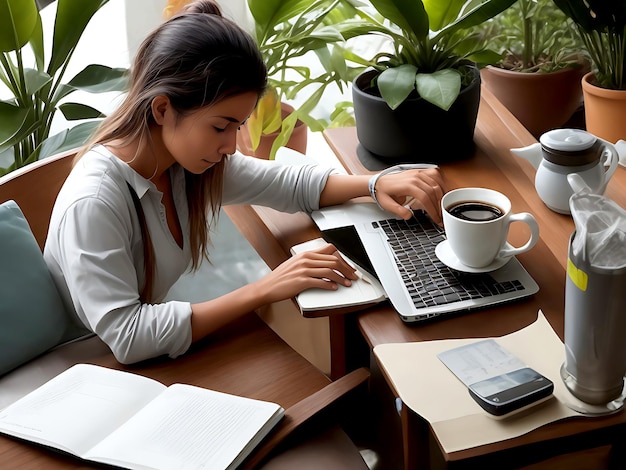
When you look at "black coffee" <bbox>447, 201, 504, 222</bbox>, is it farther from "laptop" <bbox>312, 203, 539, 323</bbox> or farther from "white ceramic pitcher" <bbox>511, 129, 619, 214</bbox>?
"white ceramic pitcher" <bbox>511, 129, 619, 214</bbox>

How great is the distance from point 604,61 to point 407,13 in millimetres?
418

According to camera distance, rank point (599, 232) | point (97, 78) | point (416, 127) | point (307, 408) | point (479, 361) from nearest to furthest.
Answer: point (599, 232) < point (479, 361) < point (307, 408) < point (416, 127) < point (97, 78)

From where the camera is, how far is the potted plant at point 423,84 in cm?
140

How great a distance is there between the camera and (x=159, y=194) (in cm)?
131

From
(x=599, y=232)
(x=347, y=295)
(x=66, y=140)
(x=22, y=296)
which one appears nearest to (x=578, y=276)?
(x=599, y=232)

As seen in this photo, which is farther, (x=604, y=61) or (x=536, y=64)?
(x=536, y=64)

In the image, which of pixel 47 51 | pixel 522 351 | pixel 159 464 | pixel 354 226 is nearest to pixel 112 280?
pixel 159 464

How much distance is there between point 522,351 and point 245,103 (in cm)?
56

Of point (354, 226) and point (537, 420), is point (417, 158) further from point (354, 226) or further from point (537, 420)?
point (537, 420)

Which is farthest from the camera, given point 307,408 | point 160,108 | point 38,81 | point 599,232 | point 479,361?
point 38,81

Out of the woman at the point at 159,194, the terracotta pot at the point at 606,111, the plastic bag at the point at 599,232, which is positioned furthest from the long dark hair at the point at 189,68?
the terracotta pot at the point at 606,111

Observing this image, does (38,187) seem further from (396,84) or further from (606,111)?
(606,111)

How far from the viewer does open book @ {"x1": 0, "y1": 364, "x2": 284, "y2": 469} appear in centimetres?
104

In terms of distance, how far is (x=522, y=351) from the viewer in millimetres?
1043
